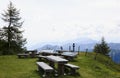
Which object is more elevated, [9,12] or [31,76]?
[9,12]

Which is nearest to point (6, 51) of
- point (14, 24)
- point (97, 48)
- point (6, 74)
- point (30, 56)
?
point (14, 24)

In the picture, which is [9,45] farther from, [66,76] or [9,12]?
[66,76]

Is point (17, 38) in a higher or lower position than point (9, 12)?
lower

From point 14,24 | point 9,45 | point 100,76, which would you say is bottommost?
point 100,76

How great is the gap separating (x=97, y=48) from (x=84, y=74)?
58661 millimetres

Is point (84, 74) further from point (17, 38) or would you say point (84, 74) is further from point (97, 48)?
point (97, 48)

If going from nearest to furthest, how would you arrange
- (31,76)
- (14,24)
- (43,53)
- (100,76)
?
(31,76)
(100,76)
(43,53)
(14,24)

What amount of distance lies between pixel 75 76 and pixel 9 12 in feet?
116

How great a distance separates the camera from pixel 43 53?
3431 centimetres

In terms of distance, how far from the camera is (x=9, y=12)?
5181 cm

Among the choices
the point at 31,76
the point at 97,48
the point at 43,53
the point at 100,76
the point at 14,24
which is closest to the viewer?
the point at 31,76

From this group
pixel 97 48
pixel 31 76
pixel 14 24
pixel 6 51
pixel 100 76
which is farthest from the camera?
pixel 97 48

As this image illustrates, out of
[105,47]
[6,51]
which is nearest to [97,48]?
[105,47]

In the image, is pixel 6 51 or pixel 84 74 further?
pixel 6 51
